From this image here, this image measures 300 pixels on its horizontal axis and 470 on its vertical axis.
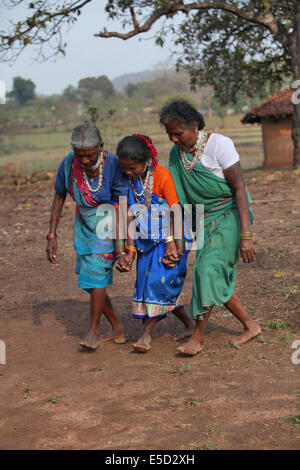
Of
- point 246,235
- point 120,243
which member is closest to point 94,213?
point 120,243

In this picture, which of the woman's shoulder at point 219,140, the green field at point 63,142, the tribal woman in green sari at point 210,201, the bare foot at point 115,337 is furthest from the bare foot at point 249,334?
the green field at point 63,142

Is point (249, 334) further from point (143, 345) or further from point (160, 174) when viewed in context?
point (160, 174)

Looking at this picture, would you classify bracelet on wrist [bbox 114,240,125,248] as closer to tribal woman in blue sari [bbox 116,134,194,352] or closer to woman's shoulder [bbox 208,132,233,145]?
tribal woman in blue sari [bbox 116,134,194,352]

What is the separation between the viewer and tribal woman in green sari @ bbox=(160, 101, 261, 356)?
3.93 metres

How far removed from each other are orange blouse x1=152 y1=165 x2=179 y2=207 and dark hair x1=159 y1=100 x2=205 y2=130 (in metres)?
0.34

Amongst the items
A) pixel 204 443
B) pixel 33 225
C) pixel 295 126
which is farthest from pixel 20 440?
pixel 295 126

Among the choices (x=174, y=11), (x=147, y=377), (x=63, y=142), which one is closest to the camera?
(x=147, y=377)

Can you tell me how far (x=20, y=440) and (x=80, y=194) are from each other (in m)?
1.77

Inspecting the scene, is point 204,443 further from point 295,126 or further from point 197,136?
A: point 295,126

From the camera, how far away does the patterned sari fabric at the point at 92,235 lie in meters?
4.28

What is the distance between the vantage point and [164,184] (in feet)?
13.5

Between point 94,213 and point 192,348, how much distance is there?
115 cm

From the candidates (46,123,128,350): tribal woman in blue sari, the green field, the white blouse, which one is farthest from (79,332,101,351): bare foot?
the green field

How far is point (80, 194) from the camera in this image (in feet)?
14.0
